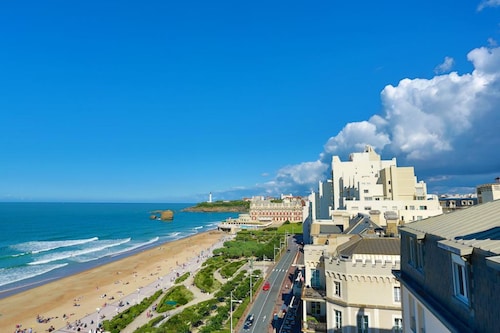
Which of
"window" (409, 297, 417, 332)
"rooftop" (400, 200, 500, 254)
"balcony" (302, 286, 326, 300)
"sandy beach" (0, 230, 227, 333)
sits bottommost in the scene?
"sandy beach" (0, 230, 227, 333)

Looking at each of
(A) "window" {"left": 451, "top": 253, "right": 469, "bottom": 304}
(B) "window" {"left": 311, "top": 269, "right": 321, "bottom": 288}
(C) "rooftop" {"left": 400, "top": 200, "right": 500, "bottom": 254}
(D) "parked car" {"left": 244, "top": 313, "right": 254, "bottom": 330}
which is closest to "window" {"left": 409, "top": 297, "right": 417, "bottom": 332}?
(C) "rooftop" {"left": 400, "top": 200, "right": 500, "bottom": 254}

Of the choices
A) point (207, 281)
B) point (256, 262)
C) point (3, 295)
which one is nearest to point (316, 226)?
point (207, 281)

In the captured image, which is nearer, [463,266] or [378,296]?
[463,266]

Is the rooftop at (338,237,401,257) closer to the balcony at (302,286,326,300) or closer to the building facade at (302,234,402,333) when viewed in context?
the building facade at (302,234,402,333)

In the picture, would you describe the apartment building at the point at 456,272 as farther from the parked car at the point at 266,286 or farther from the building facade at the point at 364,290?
the parked car at the point at 266,286

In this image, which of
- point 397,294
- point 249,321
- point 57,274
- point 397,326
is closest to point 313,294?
point 397,326

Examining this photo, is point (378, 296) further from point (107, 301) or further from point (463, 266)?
point (107, 301)

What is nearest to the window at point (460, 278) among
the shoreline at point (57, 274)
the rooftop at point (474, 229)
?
the rooftop at point (474, 229)

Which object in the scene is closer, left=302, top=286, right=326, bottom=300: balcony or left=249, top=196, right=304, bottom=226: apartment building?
left=302, top=286, right=326, bottom=300: balcony
